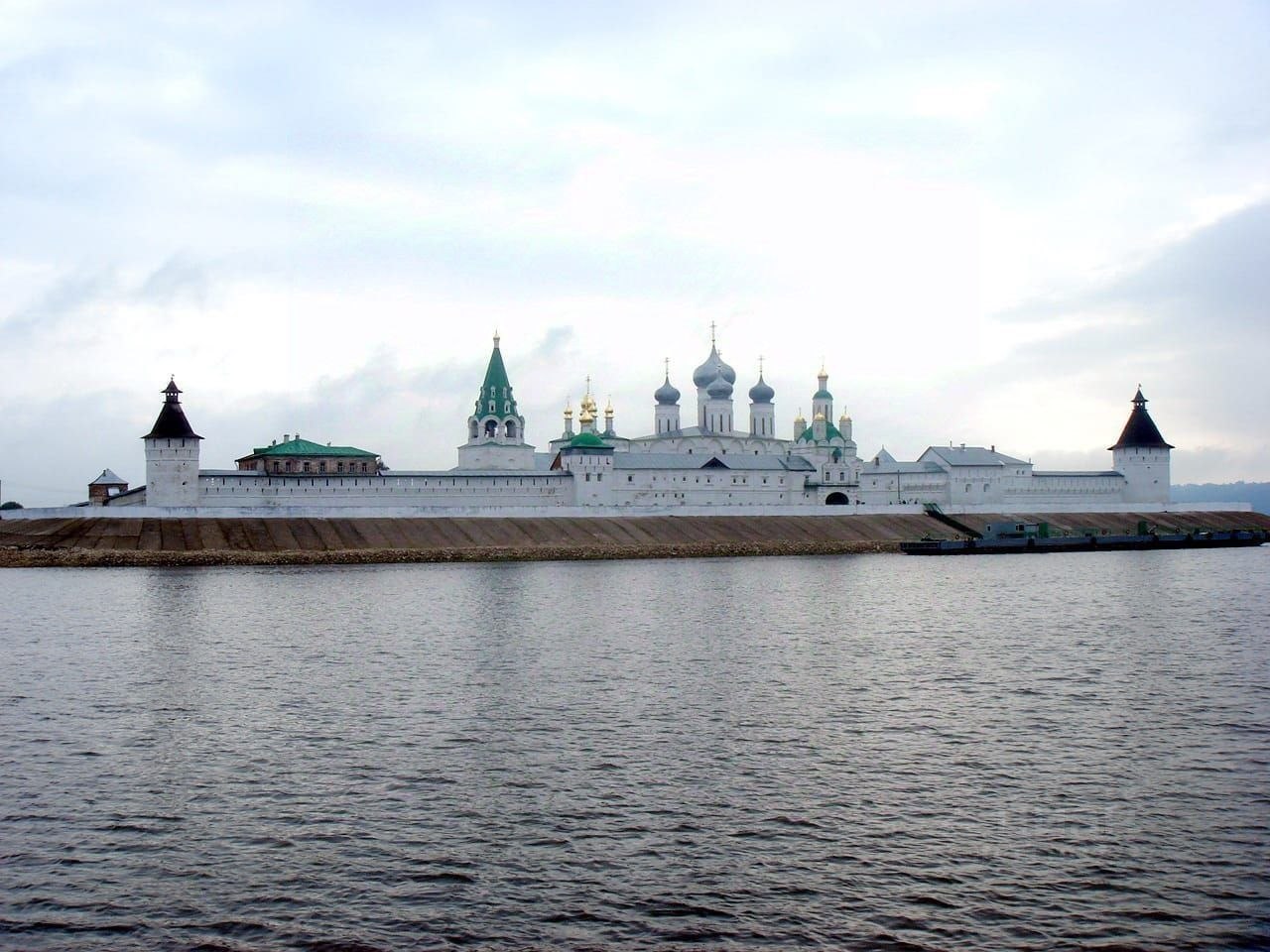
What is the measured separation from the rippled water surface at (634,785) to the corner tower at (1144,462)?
65.6 meters

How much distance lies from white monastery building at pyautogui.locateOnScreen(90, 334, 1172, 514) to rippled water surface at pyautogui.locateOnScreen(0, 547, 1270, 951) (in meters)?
40.1

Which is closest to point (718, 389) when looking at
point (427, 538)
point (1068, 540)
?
point (1068, 540)

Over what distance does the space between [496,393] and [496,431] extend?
2623 mm

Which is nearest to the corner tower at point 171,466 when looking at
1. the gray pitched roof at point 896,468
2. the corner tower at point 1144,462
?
the gray pitched roof at point 896,468

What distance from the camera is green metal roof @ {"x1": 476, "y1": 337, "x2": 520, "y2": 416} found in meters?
82.5

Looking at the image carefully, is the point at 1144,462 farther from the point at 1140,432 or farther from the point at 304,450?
the point at 304,450

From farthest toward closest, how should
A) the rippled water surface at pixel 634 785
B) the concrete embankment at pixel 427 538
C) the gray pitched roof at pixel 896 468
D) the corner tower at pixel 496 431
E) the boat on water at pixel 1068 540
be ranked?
the gray pitched roof at pixel 896 468 → the corner tower at pixel 496 431 → the boat on water at pixel 1068 540 → the concrete embankment at pixel 427 538 → the rippled water surface at pixel 634 785

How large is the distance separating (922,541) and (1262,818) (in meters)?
56.1

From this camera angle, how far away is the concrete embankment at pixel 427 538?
2270 inches

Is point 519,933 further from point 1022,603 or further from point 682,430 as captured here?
point 682,430

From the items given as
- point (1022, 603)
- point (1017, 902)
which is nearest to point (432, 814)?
point (1017, 902)

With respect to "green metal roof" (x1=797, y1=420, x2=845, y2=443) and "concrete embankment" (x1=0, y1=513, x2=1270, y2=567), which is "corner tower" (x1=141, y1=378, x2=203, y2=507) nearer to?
"concrete embankment" (x1=0, y1=513, x2=1270, y2=567)

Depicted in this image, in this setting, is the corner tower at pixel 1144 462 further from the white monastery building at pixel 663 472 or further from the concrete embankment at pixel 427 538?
the concrete embankment at pixel 427 538

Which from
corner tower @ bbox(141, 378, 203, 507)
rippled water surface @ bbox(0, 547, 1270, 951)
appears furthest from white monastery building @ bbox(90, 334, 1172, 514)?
rippled water surface @ bbox(0, 547, 1270, 951)
